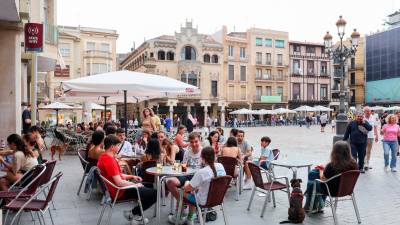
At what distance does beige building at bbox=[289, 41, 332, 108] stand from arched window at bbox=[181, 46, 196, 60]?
17342mm

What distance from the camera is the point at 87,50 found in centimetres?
4650

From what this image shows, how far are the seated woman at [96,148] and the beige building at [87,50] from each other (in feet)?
128

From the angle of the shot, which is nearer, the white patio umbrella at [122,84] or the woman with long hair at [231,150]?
the woman with long hair at [231,150]

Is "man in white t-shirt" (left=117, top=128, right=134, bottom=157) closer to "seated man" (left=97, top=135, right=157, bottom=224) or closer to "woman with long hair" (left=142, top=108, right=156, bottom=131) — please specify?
"woman with long hair" (left=142, top=108, right=156, bottom=131)

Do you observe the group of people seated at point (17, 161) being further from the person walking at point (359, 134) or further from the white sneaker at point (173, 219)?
the person walking at point (359, 134)

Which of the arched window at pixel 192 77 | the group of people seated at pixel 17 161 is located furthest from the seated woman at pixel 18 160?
the arched window at pixel 192 77

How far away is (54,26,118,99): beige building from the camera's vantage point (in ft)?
145

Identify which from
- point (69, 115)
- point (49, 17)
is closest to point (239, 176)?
point (49, 17)

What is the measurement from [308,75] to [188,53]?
21.3 metres

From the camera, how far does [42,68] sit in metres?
16.8

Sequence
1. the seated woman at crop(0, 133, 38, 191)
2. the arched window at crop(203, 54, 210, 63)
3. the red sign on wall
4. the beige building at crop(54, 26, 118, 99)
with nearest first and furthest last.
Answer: the seated woman at crop(0, 133, 38, 191), the red sign on wall, the beige building at crop(54, 26, 118, 99), the arched window at crop(203, 54, 210, 63)

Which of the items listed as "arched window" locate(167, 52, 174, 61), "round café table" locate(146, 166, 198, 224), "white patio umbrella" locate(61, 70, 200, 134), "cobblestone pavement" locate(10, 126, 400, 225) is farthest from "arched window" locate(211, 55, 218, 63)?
"round café table" locate(146, 166, 198, 224)

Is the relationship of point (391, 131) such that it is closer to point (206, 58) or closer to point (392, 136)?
point (392, 136)

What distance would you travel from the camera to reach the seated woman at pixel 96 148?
23.3 feet
